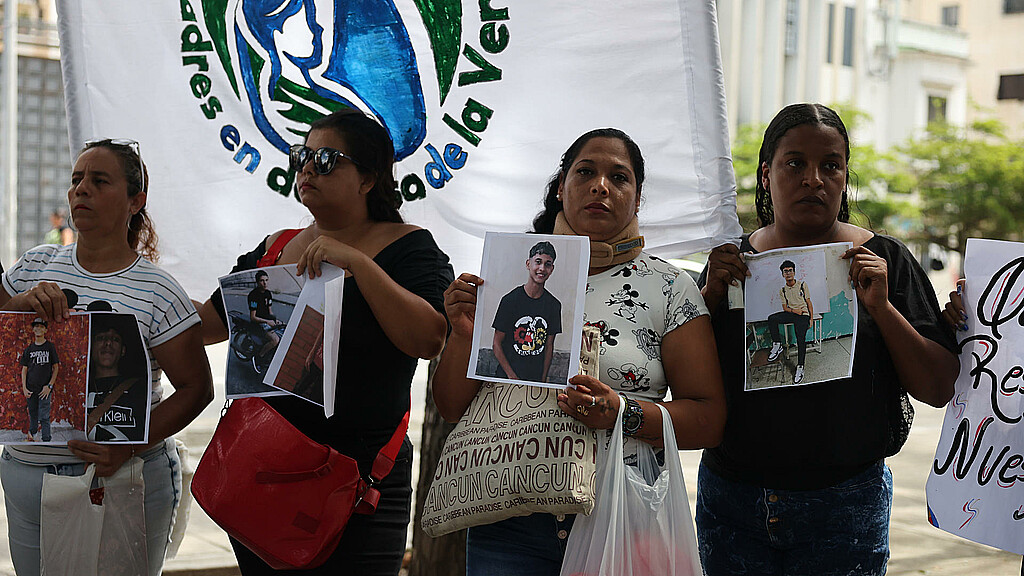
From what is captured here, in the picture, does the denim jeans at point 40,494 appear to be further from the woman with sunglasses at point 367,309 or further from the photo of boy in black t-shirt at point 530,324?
the photo of boy in black t-shirt at point 530,324

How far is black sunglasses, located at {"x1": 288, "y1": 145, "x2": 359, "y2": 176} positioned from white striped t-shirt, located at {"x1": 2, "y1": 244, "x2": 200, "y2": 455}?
21.7 inches

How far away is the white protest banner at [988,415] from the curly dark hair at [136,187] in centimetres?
228

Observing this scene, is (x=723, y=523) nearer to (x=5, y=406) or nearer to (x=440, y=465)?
(x=440, y=465)

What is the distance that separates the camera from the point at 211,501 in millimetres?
2740

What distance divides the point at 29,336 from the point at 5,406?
20cm

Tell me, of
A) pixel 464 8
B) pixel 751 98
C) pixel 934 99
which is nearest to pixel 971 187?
pixel 751 98

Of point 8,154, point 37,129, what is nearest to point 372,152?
point 8,154

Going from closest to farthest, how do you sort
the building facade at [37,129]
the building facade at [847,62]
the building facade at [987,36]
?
the building facade at [37,129] < the building facade at [847,62] < the building facade at [987,36]

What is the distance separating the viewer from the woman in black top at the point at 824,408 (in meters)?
2.72

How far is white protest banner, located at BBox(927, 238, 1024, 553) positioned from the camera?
271cm

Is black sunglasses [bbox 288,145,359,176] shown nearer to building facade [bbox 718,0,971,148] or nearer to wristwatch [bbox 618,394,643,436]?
wristwatch [bbox 618,394,643,436]

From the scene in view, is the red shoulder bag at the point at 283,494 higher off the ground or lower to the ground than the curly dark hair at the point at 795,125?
lower

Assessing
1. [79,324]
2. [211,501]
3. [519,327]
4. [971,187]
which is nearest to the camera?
[519,327]

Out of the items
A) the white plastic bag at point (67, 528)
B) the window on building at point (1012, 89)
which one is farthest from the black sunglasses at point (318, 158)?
the window on building at point (1012, 89)
